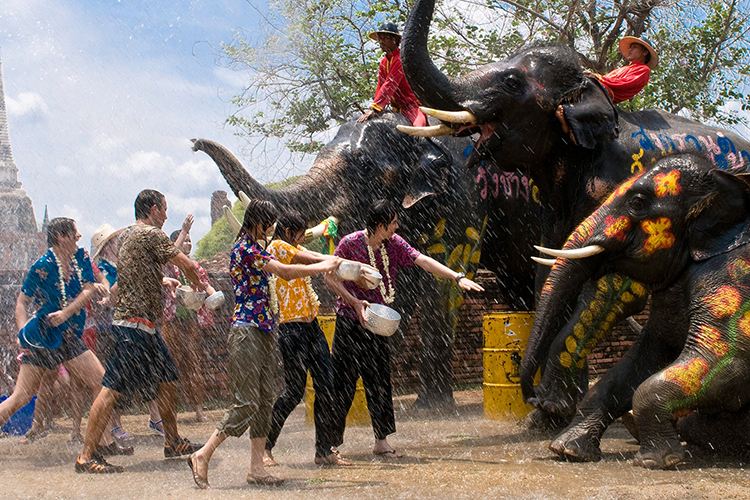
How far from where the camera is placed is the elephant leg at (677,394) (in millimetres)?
5328

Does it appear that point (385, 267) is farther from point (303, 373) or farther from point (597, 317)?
point (597, 317)

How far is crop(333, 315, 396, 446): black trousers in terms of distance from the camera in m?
6.14

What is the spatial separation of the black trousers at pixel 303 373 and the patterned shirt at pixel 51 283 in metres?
1.55

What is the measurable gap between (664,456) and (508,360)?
2.55 metres

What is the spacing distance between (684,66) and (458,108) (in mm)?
7088

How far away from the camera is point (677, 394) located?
532 cm

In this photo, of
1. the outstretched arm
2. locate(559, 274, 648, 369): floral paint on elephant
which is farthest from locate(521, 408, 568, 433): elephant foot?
the outstretched arm

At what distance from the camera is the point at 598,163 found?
23.5ft

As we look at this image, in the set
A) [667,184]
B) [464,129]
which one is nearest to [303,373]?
[464,129]

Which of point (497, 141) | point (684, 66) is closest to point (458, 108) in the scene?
point (497, 141)

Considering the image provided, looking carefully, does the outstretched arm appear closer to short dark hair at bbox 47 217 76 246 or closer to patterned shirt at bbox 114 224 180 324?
patterned shirt at bbox 114 224 180 324

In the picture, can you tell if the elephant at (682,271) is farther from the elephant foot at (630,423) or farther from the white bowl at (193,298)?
the white bowl at (193,298)

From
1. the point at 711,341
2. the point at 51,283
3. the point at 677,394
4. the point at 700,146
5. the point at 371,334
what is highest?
the point at 700,146

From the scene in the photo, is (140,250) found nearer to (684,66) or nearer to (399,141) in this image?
(399,141)
